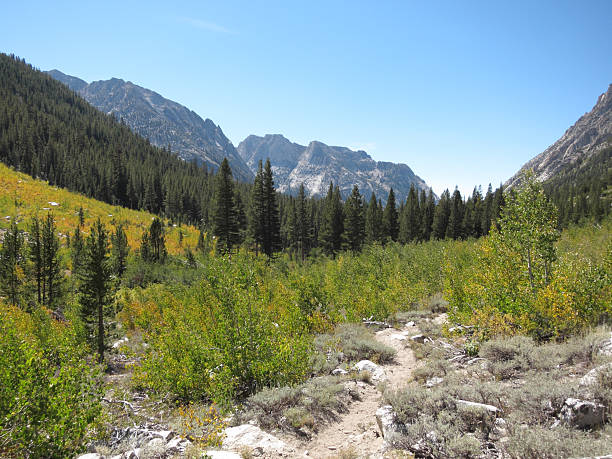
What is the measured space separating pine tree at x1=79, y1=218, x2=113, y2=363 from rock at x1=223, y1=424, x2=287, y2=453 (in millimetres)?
12818

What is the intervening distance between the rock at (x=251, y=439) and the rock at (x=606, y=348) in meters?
6.32

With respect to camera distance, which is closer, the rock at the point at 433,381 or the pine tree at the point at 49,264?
the rock at the point at 433,381

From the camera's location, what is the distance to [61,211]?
50.3 m

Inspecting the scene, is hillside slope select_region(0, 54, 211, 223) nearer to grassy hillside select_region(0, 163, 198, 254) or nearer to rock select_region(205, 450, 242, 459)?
grassy hillside select_region(0, 163, 198, 254)

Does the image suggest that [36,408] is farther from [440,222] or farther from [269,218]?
[440,222]

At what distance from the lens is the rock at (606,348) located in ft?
18.4

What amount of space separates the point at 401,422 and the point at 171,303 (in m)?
15.4

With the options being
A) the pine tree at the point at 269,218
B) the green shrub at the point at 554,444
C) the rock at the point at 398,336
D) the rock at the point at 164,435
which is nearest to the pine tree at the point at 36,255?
the pine tree at the point at 269,218

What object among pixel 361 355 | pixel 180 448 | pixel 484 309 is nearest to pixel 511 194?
pixel 484 309

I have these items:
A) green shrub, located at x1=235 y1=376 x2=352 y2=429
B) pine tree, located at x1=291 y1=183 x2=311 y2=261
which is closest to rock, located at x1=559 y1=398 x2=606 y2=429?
green shrub, located at x1=235 y1=376 x2=352 y2=429

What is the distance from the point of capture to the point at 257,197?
35.7 metres

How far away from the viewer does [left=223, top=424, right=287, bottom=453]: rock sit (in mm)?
5020

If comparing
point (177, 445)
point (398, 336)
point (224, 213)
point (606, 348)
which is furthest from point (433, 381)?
point (224, 213)

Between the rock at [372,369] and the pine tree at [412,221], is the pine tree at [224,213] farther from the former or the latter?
the pine tree at [412,221]
